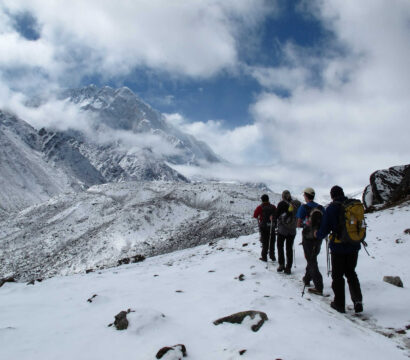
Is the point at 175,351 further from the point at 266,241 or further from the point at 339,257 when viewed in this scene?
the point at 266,241

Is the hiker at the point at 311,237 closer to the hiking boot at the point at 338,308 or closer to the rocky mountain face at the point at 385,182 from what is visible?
the hiking boot at the point at 338,308

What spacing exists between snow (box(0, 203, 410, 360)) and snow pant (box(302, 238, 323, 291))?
0.51 meters

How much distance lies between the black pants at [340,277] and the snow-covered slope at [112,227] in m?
27.4

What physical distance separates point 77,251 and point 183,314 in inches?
1528

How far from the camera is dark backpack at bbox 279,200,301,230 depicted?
1132cm

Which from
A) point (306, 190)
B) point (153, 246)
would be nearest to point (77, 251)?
point (153, 246)

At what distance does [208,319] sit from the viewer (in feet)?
20.6

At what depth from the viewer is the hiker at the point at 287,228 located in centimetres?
1116

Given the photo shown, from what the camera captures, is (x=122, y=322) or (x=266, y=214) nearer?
(x=122, y=322)

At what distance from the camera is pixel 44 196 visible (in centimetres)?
17388

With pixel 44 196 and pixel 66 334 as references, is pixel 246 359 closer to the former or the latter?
pixel 66 334

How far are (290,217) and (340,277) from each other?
4217 millimetres

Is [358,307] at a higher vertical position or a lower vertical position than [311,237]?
lower

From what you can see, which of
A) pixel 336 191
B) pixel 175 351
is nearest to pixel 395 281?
pixel 336 191
